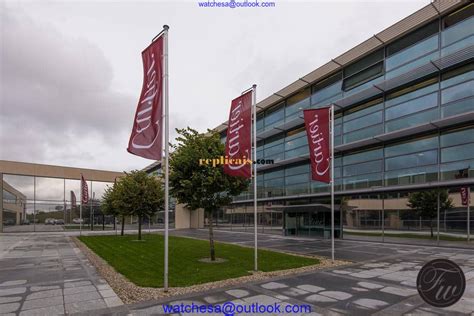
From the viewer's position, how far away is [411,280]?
426 inches

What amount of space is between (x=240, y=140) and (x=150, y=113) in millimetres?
3945

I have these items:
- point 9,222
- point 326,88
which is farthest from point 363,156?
point 9,222

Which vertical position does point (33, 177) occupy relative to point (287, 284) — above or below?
above

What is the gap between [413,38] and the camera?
22969 mm

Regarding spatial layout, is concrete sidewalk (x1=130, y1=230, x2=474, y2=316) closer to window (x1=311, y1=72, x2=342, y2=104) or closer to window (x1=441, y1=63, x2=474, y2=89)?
window (x1=441, y1=63, x2=474, y2=89)

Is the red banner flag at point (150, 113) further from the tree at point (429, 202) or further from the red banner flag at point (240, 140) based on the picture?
the tree at point (429, 202)

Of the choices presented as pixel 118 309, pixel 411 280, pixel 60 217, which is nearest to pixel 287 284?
pixel 411 280

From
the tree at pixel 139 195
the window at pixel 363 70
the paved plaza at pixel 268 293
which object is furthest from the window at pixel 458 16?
the tree at pixel 139 195

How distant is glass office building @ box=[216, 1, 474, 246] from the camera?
Result: 20.4 m

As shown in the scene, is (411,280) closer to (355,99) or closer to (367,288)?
(367,288)

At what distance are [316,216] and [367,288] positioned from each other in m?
21.2

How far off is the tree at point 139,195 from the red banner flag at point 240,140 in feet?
47.6

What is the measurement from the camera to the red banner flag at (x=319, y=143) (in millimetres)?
14742

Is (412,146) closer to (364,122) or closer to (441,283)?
(364,122)
